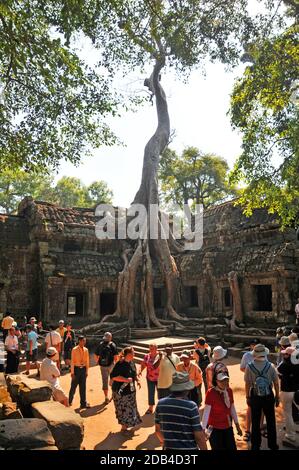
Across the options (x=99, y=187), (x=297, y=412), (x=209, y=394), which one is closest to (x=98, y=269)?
(x=297, y=412)

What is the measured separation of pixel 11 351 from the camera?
9.41m

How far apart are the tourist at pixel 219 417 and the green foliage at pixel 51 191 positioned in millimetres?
30169

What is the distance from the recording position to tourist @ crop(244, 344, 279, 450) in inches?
177

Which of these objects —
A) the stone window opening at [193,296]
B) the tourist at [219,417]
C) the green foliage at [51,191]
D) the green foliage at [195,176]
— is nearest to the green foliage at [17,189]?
the green foliage at [51,191]

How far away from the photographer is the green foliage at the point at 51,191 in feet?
110

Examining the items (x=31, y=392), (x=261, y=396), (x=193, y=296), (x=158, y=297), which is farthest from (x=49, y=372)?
(x=193, y=296)

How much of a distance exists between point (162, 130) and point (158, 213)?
5.49 meters

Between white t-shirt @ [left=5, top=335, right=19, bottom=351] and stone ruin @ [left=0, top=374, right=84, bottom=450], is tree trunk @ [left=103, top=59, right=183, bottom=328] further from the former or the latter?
stone ruin @ [left=0, top=374, right=84, bottom=450]

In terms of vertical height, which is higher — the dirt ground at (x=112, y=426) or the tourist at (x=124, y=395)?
the tourist at (x=124, y=395)

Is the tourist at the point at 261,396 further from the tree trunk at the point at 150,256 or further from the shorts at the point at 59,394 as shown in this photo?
the tree trunk at the point at 150,256

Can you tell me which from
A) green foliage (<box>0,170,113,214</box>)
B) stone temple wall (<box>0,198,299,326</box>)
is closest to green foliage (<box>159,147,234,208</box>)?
green foliage (<box>0,170,113,214</box>)

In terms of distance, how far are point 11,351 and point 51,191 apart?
29944 mm

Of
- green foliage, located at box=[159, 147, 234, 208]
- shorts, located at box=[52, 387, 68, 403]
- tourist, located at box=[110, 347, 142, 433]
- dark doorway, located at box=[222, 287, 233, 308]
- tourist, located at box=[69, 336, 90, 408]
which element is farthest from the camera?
green foliage, located at box=[159, 147, 234, 208]

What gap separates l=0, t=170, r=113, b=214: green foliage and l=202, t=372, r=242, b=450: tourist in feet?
99.0
